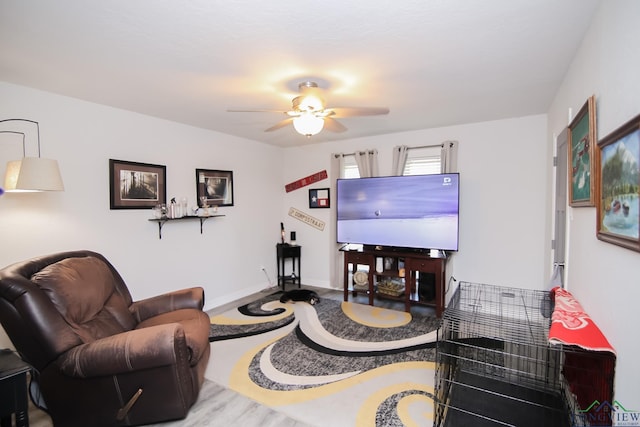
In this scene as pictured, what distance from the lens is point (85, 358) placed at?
173cm

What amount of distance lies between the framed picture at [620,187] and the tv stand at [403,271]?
2.25m

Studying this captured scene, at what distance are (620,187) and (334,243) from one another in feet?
12.3

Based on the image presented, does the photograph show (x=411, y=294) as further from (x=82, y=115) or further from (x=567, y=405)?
(x=82, y=115)

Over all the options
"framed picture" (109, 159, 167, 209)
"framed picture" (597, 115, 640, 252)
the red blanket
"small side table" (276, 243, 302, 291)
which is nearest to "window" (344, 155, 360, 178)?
"small side table" (276, 243, 302, 291)

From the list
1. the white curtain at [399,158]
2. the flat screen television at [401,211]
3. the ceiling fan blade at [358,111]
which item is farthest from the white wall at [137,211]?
the ceiling fan blade at [358,111]

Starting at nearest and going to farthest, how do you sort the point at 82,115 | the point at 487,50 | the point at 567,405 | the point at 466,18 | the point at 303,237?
the point at 466,18 → the point at 567,405 → the point at 487,50 → the point at 82,115 → the point at 303,237

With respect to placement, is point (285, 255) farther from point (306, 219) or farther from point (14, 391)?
point (14, 391)

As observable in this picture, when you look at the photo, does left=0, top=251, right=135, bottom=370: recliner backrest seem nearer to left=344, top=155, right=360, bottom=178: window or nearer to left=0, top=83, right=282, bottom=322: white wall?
left=0, top=83, right=282, bottom=322: white wall

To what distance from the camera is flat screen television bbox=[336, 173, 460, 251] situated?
11.8 feet

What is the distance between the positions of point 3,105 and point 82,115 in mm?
523

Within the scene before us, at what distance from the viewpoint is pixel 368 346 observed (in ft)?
9.52

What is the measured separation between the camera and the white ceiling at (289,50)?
152 centimetres

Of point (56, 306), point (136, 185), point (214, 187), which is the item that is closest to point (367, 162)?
point (214, 187)

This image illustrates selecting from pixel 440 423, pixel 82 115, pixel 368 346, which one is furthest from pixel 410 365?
pixel 82 115
